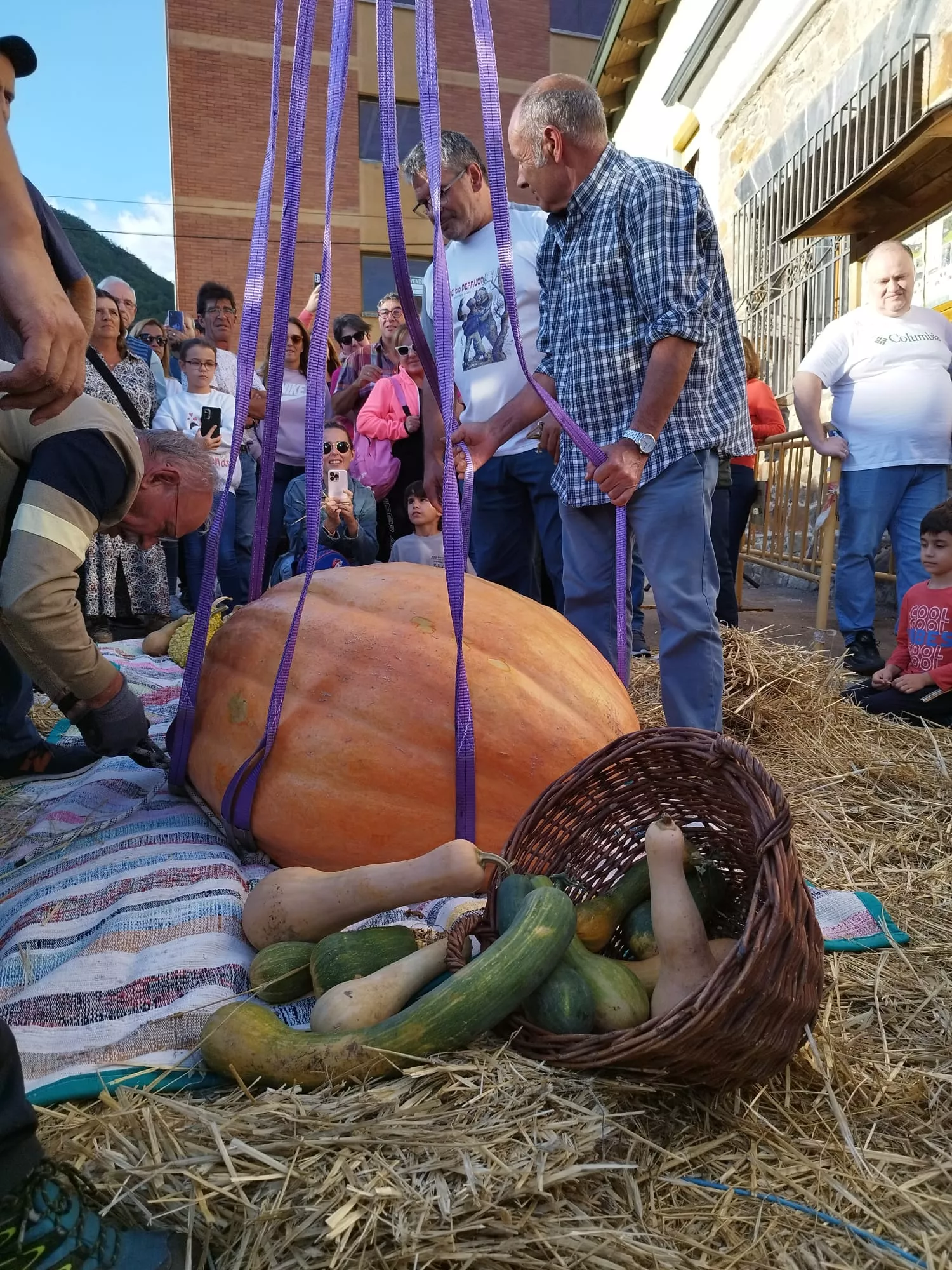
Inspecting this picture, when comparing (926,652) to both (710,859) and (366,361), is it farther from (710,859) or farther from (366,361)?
(366,361)

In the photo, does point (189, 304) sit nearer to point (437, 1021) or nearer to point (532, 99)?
point (532, 99)

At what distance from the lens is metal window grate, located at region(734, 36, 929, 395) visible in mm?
5500

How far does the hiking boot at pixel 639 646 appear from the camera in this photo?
14.6 feet

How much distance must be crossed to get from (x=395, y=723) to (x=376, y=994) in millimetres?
668

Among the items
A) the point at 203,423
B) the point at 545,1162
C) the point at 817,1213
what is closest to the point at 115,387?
the point at 203,423

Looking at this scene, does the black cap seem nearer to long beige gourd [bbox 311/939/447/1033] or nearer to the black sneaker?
the black sneaker

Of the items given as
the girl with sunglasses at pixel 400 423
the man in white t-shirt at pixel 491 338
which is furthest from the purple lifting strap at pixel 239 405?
the girl with sunglasses at pixel 400 423

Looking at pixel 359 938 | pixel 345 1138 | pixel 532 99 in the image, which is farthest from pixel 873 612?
pixel 345 1138

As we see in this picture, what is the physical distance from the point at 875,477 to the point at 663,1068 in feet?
13.2

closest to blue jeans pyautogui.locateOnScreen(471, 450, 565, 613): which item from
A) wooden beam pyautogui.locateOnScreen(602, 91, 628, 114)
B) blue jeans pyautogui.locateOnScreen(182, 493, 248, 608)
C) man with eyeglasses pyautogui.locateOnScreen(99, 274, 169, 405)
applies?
blue jeans pyautogui.locateOnScreen(182, 493, 248, 608)

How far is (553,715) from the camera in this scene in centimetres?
188

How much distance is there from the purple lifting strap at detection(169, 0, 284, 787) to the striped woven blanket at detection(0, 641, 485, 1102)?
0.18 m

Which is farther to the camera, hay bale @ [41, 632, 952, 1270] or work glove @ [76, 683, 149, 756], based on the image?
work glove @ [76, 683, 149, 756]

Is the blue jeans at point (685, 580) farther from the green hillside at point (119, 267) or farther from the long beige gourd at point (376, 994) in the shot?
the green hillside at point (119, 267)
